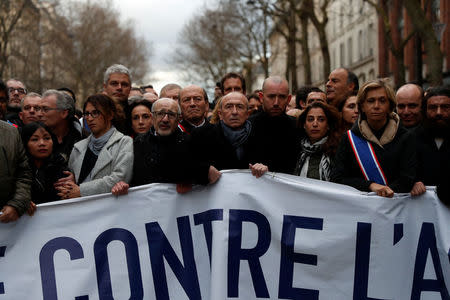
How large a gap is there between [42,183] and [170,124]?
1.06 meters

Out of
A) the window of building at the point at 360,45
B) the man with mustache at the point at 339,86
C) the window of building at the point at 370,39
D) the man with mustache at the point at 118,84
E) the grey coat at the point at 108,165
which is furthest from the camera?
the window of building at the point at 360,45

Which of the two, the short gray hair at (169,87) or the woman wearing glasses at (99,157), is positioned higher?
the short gray hair at (169,87)

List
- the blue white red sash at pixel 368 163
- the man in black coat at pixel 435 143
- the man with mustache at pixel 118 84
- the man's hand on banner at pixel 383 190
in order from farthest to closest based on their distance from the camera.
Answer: the man with mustache at pixel 118 84 < the man in black coat at pixel 435 143 < the blue white red sash at pixel 368 163 < the man's hand on banner at pixel 383 190

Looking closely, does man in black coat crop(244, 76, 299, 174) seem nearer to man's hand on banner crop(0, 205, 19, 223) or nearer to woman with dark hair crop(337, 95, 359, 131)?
woman with dark hair crop(337, 95, 359, 131)

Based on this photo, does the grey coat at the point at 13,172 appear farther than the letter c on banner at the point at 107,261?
No

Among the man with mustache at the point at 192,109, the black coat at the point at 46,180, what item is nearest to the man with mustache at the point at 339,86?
the man with mustache at the point at 192,109

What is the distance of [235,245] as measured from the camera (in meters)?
4.43

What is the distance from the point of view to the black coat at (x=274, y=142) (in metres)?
4.79

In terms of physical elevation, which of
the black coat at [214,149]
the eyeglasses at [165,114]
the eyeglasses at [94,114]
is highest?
the eyeglasses at [94,114]

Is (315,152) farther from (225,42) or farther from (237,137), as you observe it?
(225,42)

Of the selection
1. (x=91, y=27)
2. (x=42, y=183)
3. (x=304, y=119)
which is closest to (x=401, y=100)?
(x=304, y=119)

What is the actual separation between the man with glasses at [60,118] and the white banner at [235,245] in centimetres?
93

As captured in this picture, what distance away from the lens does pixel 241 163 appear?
475 cm

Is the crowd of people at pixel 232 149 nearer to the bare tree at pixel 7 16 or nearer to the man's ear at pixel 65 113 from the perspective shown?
the man's ear at pixel 65 113
